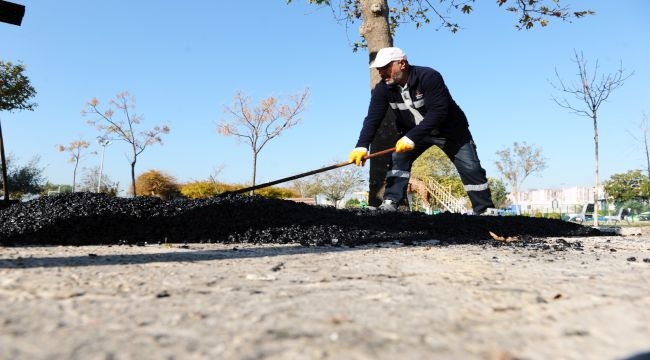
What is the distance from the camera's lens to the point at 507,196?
4809 centimetres

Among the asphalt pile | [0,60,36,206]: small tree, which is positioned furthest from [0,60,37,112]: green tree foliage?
the asphalt pile

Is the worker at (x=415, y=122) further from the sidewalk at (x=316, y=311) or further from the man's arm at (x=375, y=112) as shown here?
the sidewalk at (x=316, y=311)

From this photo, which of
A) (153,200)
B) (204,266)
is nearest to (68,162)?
(153,200)

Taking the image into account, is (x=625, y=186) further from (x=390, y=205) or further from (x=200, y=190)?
(x=390, y=205)

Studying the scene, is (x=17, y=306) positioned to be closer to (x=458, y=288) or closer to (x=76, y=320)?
(x=76, y=320)

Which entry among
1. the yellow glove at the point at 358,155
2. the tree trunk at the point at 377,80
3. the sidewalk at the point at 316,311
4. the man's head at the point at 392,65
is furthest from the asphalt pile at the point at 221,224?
the tree trunk at the point at 377,80

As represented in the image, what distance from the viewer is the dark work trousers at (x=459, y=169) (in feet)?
17.1

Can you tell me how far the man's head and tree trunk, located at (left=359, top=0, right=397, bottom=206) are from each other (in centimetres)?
211

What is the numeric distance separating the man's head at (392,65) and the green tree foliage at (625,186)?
33126 millimetres

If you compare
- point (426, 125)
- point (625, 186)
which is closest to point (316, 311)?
point (426, 125)

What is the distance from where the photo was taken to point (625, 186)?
32.2 meters

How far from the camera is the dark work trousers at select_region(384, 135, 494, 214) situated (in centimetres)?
522

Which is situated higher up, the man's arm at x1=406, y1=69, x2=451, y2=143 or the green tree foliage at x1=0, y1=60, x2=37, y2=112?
the green tree foliage at x1=0, y1=60, x2=37, y2=112

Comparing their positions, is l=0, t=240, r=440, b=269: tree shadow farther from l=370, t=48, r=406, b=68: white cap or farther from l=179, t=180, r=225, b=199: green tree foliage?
l=179, t=180, r=225, b=199: green tree foliage
